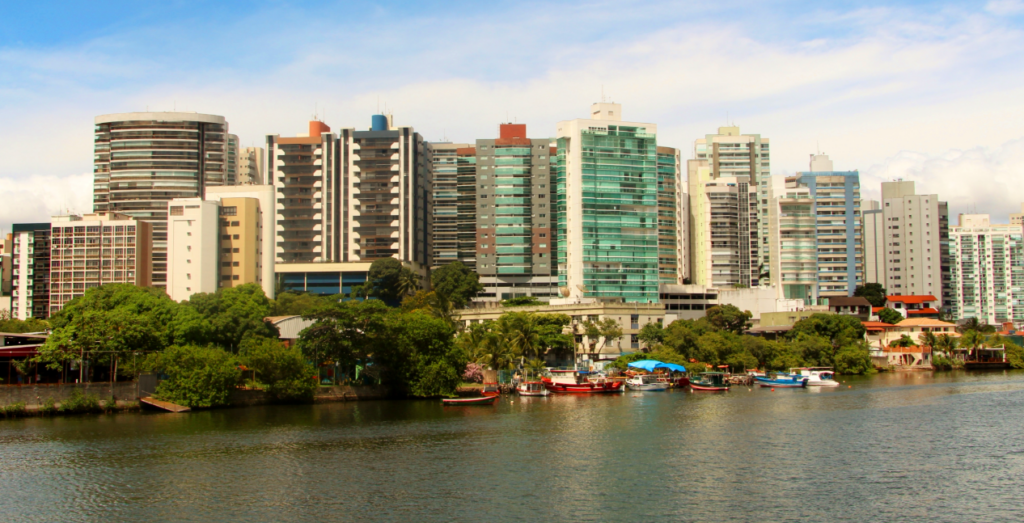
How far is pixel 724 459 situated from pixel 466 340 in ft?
196

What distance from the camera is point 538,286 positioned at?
169 metres

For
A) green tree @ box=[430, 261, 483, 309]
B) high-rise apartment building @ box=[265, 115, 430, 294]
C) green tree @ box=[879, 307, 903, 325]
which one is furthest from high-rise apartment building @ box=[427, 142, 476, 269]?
green tree @ box=[879, 307, 903, 325]

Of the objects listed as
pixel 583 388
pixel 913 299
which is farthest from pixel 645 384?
pixel 913 299

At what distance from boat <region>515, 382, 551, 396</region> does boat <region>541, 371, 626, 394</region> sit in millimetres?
2063

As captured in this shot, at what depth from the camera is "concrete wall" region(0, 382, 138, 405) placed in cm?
7363

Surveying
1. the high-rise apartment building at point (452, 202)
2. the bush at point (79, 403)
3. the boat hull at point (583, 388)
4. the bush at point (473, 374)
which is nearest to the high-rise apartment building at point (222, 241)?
the high-rise apartment building at point (452, 202)

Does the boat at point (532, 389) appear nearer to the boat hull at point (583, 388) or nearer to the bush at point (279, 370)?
the boat hull at point (583, 388)

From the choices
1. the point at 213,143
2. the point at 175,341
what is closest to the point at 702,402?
the point at 175,341

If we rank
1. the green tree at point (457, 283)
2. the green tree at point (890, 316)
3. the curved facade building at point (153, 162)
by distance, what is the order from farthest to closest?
the curved facade building at point (153, 162) < the green tree at point (890, 316) < the green tree at point (457, 283)

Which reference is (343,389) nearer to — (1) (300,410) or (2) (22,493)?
(1) (300,410)

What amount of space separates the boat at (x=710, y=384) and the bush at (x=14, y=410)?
68.1 m

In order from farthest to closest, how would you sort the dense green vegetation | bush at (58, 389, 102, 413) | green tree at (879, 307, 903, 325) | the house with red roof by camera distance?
1. the house with red roof
2. green tree at (879, 307, 903, 325)
3. the dense green vegetation
4. bush at (58, 389, 102, 413)

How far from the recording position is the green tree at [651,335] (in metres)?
128

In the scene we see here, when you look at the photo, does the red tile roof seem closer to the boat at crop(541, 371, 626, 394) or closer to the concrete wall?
the boat at crop(541, 371, 626, 394)
